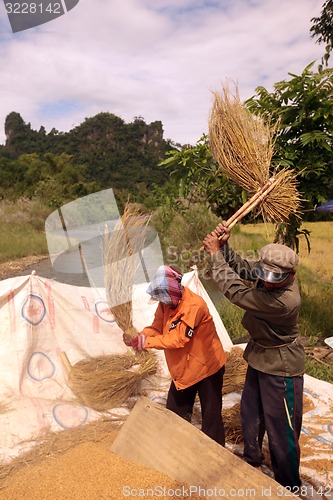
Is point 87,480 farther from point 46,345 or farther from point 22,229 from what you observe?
point 22,229

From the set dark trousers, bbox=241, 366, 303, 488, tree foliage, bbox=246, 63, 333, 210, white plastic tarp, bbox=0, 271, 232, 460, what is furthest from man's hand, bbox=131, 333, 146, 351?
tree foliage, bbox=246, 63, 333, 210

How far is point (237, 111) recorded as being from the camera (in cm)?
240

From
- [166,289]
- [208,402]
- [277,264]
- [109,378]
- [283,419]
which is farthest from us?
[109,378]

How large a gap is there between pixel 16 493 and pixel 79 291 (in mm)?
1747

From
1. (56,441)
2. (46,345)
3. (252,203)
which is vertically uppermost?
(252,203)

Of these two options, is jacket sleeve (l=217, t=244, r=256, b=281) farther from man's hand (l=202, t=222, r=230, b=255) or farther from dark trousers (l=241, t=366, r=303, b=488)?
dark trousers (l=241, t=366, r=303, b=488)

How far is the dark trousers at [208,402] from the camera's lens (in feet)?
7.46

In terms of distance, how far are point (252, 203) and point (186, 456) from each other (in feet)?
4.12

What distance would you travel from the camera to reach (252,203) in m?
2.19

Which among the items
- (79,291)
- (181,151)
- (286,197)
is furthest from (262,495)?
(181,151)

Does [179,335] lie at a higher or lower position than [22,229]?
lower

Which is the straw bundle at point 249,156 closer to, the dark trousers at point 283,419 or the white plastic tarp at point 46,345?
the dark trousers at point 283,419

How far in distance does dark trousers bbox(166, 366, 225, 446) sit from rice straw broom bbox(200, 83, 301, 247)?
960 mm

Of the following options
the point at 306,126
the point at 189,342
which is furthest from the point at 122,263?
the point at 306,126
